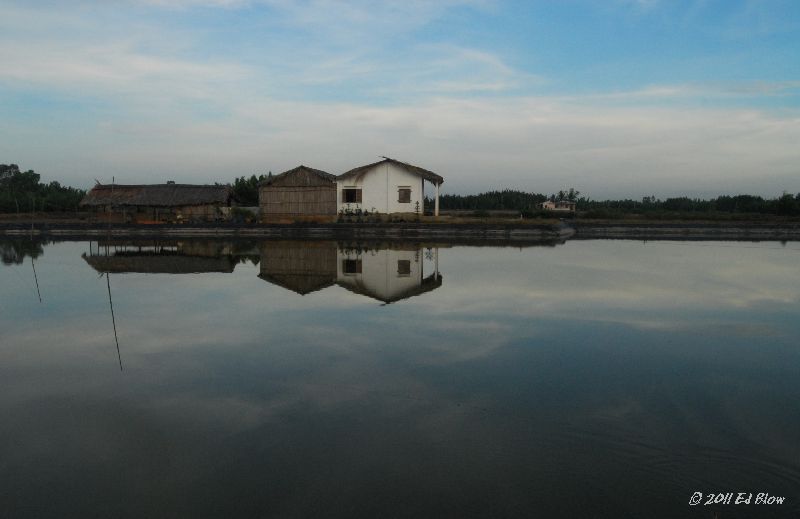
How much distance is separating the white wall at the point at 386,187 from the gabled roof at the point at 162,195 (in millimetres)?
12222

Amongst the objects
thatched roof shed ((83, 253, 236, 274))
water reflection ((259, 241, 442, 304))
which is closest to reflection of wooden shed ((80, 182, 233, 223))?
water reflection ((259, 241, 442, 304))

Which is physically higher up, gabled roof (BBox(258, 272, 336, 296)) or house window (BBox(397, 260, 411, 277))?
house window (BBox(397, 260, 411, 277))

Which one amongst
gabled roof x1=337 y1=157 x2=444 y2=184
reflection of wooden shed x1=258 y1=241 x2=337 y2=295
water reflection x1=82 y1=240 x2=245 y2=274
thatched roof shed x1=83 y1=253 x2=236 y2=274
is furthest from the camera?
gabled roof x1=337 y1=157 x2=444 y2=184

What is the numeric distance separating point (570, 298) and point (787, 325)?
432 cm

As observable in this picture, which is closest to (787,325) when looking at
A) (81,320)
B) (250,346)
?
(250,346)

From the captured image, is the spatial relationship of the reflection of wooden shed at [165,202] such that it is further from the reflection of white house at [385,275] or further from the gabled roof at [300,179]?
the reflection of white house at [385,275]

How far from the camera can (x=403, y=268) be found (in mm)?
19938

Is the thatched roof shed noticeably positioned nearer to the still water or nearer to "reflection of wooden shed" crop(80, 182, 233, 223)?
the still water

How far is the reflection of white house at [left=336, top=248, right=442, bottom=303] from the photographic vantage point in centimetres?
1507

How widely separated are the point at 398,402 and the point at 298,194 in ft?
120

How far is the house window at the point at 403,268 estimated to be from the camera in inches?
726

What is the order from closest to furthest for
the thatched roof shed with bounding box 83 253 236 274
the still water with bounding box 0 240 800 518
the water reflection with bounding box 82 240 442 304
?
the still water with bounding box 0 240 800 518
the water reflection with bounding box 82 240 442 304
the thatched roof shed with bounding box 83 253 236 274

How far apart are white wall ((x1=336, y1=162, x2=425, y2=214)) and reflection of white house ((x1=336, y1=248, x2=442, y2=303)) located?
589 inches

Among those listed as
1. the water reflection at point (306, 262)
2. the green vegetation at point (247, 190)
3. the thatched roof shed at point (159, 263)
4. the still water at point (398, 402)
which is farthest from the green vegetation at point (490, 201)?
the still water at point (398, 402)
